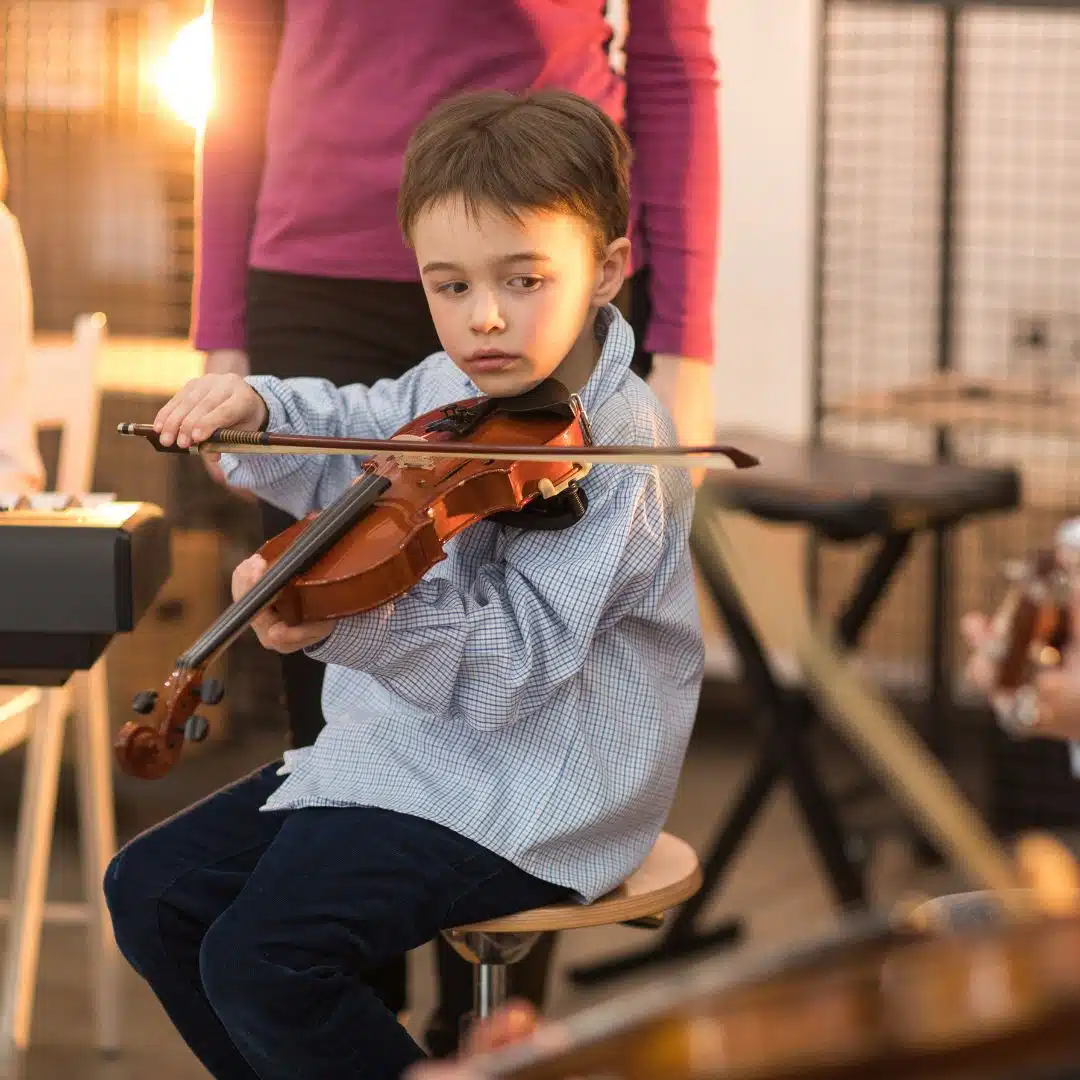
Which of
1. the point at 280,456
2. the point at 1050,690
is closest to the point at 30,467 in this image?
the point at 280,456

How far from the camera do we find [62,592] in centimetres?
122

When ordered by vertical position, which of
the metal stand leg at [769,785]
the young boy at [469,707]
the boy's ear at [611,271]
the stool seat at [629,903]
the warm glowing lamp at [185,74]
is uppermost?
the warm glowing lamp at [185,74]

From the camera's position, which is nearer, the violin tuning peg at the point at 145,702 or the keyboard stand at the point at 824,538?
the violin tuning peg at the point at 145,702

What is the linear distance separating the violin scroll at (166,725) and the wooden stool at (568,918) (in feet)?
0.84

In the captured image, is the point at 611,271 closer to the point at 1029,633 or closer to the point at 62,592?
the point at 62,592

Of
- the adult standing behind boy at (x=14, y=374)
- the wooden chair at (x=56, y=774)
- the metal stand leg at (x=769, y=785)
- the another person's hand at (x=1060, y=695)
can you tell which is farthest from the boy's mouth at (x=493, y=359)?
the metal stand leg at (x=769, y=785)

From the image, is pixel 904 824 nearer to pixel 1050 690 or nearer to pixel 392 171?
pixel 392 171

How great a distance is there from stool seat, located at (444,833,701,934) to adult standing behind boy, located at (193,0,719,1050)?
1.00 feet

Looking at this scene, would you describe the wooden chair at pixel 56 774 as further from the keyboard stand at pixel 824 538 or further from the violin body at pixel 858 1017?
the violin body at pixel 858 1017

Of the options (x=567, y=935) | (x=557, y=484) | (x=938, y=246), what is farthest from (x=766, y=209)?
(x=557, y=484)

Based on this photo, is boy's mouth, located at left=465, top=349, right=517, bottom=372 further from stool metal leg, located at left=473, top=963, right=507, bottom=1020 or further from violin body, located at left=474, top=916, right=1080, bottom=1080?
violin body, located at left=474, top=916, right=1080, bottom=1080

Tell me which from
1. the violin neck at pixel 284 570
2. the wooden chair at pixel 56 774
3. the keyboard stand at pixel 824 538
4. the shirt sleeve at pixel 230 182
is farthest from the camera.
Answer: the keyboard stand at pixel 824 538

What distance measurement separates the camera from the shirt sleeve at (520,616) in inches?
46.1

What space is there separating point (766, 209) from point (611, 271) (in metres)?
1.91
